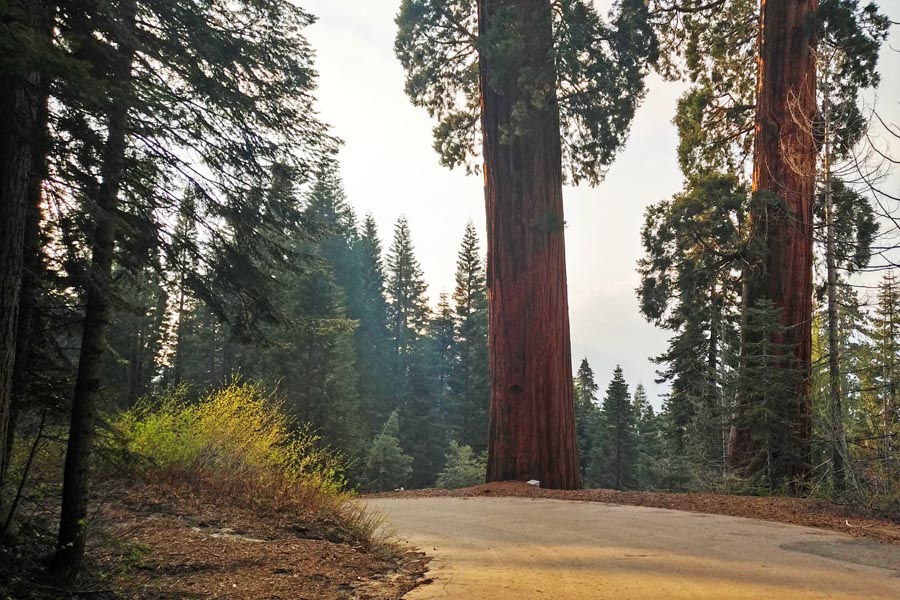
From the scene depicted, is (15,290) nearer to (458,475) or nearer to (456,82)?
(456,82)

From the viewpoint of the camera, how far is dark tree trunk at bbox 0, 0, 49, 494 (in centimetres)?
338

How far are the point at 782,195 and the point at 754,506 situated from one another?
6.29 meters

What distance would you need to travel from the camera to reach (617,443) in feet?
142

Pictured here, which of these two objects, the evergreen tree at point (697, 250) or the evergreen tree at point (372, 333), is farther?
the evergreen tree at point (372, 333)

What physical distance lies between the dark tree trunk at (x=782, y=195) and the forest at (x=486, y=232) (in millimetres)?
53

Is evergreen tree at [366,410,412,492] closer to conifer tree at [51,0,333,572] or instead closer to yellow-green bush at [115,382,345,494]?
yellow-green bush at [115,382,345,494]

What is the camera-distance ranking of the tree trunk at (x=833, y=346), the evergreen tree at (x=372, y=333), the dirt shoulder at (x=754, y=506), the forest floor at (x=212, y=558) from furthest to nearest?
the evergreen tree at (x=372, y=333), the tree trunk at (x=833, y=346), the dirt shoulder at (x=754, y=506), the forest floor at (x=212, y=558)

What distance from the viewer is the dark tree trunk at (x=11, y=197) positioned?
3377 millimetres

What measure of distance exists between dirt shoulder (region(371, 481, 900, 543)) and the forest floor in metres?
3.93

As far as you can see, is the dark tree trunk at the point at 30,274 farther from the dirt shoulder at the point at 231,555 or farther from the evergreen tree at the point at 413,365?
the evergreen tree at the point at 413,365

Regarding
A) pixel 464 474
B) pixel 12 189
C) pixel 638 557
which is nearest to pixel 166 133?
pixel 12 189

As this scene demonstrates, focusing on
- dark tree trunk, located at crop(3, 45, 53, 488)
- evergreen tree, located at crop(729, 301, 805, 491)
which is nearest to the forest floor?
dark tree trunk, located at crop(3, 45, 53, 488)

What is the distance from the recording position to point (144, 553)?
3.86m

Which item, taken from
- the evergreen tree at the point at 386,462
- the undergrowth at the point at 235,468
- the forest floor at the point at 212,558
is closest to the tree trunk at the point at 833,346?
the undergrowth at the point at 235,468
